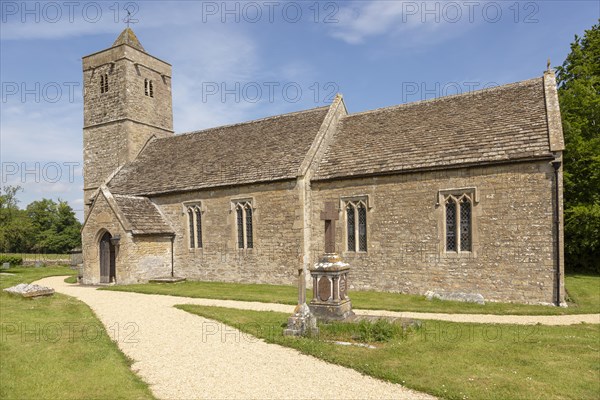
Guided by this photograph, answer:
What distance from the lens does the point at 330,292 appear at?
35.2ft

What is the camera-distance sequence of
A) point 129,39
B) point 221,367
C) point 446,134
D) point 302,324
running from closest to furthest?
1. point 221,367
2. point 302,324
3. point 446,134
4. point 129,39

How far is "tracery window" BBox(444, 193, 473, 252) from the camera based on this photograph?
51.1ft

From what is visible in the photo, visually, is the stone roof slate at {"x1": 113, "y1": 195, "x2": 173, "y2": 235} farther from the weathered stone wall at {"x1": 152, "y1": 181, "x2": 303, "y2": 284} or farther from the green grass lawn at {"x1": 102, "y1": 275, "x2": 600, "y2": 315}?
the green grass lawn at {"x1": 102, "y1": 275, "x2": 600, "y2": 315}

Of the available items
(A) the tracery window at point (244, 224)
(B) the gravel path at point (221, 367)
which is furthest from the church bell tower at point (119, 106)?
(B) the gravel path at point (221, 367)

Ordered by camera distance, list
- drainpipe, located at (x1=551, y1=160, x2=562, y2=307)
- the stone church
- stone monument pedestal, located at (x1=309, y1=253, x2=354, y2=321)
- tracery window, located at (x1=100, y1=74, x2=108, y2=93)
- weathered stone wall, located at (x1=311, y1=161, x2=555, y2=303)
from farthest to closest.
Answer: tracery window, located at (x1=100, y1=74, x2=108, y2=93) → the stone church → weathered stone wall, located at (x1=311, y1=161, x2=555, y2=303) → drainpipe, located at (x1=551, y1=160, x2=562, y2=307) → stone monument pedestal, located at (x1=309, y1=253, x2=354, y2=321)

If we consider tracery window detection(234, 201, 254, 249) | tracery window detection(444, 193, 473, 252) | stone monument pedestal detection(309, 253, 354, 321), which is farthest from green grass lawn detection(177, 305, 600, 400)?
tracery window detection(234, 201, 254, 249)

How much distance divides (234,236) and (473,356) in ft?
47.2

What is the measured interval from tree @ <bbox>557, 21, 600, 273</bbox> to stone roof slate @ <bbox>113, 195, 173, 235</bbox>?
67.6 ft

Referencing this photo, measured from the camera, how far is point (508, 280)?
14727mm

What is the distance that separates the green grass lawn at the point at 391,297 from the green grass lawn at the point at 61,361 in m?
5.58

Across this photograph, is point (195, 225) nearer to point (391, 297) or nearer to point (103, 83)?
point (391, 297)

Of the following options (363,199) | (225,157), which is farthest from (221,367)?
(225,157)

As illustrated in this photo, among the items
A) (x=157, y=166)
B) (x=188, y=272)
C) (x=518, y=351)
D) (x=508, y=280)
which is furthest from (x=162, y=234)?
(x=518, y=351)

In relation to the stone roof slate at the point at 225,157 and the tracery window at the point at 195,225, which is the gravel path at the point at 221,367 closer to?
the stone roof slate at the point at 225,157
